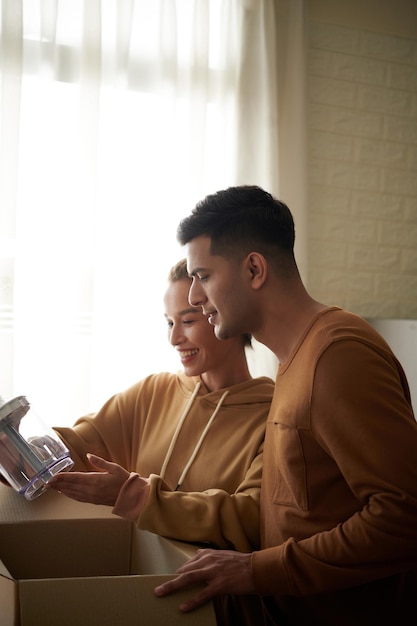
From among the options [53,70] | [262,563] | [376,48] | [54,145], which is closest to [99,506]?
[262,563]

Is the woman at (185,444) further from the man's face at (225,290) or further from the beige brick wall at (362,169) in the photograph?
the beige brick wall at (362,169)

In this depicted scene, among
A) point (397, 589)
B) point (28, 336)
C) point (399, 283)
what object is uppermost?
point (399, 283)

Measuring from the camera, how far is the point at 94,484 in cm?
116

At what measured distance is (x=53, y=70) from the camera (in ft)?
7.74

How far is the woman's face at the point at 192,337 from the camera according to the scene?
4.99 ft

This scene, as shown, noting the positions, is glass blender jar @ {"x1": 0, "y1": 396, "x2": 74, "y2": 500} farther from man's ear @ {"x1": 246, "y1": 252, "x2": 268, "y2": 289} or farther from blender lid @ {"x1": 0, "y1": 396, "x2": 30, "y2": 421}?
man's ear @ {"x1": 246, "y1": 252, "x2": 268, "y2": 289}

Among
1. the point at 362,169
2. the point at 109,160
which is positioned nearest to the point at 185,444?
the point at 109,160

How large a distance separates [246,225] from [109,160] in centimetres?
129

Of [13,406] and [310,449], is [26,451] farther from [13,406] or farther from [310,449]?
[310,449]

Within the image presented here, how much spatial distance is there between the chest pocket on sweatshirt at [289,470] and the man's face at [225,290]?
188 mm

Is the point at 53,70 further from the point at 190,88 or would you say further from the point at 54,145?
the point at 190,88

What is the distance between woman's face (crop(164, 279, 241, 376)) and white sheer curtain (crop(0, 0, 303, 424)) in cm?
85

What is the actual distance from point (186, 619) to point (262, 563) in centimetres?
18

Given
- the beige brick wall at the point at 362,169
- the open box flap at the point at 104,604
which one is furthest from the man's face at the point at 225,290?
the beige brick wall at the point at 362,169
